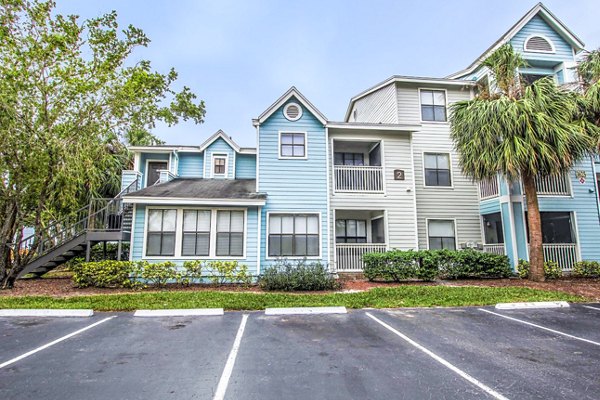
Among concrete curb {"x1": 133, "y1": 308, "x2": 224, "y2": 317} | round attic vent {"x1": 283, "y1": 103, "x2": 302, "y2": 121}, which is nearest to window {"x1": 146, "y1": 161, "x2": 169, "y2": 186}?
round attic vent {"x1": 283, "y1": 103, "x2": 302, "y2": 121}

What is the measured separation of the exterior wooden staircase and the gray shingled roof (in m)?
1.39

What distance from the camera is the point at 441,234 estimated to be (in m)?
14.9

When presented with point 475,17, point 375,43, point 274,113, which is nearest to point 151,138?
point 274,113

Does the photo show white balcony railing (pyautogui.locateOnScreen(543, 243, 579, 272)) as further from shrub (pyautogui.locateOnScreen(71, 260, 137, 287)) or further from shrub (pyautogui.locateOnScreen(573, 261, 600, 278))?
shrub (pyautogui.locateOnScreen(71, 260, 137, 287))

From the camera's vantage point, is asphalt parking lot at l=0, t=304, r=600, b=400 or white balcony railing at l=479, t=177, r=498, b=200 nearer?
asphalt parking lot at l=0, t=304, r=600, b=400

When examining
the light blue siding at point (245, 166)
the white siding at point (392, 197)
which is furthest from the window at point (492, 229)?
the light blue siding at point (245, 166)

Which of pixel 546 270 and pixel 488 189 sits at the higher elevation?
pixel 488 189

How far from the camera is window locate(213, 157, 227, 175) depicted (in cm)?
1635

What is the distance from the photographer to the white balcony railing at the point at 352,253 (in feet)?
44.2

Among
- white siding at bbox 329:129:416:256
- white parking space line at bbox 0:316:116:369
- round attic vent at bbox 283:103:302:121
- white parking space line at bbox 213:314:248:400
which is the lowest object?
white parking space line at bbox 213:314:248:400

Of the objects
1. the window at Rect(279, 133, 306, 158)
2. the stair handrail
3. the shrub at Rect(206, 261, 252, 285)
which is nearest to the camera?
the shrub at Rect(206, 261, 252, 285)

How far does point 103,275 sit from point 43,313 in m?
3.37

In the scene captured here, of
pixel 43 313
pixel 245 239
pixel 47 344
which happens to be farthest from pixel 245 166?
pixel 47 344

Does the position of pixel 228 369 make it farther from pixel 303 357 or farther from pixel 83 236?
pixel 83 236
